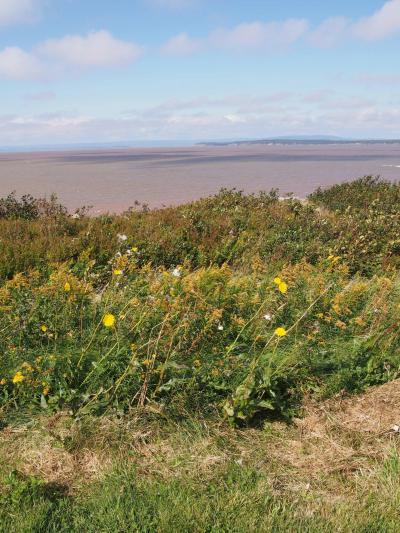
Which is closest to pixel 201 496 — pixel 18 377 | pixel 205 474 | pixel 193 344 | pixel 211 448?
pixel 205 474

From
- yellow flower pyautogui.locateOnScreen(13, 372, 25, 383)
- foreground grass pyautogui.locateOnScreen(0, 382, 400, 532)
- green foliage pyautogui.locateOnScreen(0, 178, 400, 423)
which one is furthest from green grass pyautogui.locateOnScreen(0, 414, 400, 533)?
yellow flower pyautogui.locateOnScreen(13, 372, 25, 383)

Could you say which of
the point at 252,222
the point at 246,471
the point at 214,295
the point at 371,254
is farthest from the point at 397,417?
the point at 252,222

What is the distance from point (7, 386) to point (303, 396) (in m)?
2.36

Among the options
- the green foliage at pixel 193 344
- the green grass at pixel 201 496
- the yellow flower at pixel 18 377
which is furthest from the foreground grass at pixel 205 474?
the yellow flower at pixel 18 377

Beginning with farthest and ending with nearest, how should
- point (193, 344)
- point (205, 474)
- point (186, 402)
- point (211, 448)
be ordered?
point (193, 344) < point (186, 402) < point (211, 448) < point (205, 474)

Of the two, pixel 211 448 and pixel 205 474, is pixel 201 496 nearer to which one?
pixel 205 474

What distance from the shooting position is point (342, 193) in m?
14.8

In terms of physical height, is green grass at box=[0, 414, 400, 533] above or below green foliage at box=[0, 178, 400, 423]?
below

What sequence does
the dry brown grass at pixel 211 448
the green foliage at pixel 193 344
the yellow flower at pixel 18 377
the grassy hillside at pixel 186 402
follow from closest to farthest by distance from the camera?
the grassy hillside at pixel 186 402 < the dry brown grass at pixel 211 448 < the yellow flower at pixel 18 377 < the green foliage at pixel 193 344

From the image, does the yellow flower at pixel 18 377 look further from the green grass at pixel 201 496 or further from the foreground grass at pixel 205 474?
the green grass at pixel 201 496

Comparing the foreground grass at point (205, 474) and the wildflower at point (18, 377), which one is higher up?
the wildflower at point (18, 377)

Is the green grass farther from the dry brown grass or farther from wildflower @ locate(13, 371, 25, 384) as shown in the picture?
wildflower @ locate(13, 371, 25, 384)

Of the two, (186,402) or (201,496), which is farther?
(186,402)

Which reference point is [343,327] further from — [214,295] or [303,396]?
[214,295]
